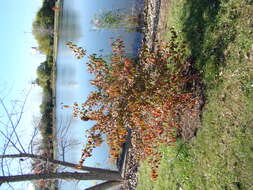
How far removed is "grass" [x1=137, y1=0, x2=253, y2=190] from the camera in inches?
211

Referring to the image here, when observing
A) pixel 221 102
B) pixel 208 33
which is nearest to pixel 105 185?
pixel 221 102

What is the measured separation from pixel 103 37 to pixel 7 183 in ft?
42.5

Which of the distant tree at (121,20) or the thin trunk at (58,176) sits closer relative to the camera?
the thin trunk at (58,176)

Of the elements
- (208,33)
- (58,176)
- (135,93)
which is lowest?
(58,176)

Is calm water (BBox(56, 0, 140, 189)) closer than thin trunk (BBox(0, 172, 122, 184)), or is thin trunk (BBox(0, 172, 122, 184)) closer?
thin trunk (BBox(0, 172, 122, 184))

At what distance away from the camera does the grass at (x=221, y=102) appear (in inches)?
211

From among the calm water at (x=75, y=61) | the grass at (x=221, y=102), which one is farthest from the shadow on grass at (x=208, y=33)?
the calm water at (x=75, y=61)

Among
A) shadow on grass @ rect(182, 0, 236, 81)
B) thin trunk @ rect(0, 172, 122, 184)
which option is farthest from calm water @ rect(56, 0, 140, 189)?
shadow on grass @ rect(182, 0, 236, 81)

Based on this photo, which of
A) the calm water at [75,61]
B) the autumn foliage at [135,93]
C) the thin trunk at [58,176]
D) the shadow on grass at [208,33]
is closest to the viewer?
the shadow on grass at [208,33]

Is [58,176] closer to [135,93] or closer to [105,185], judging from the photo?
[105,185]

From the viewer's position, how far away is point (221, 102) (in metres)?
6.06

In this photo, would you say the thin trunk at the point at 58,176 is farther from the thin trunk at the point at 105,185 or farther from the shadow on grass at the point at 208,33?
the shadow on grass at the point at 208,33

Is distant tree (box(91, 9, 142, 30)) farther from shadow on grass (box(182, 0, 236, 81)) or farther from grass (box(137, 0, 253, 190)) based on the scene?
grass (box(137, 0, 253, 190))

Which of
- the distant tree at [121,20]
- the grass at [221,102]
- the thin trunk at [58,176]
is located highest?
the distant tree at [121,20]
